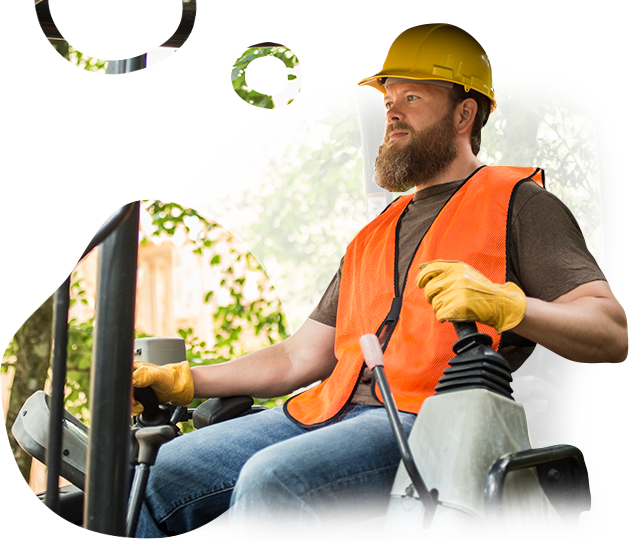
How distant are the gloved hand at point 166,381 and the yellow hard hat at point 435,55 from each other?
96 cm

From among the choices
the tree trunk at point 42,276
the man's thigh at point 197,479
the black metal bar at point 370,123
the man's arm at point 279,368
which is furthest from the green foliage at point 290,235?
the man's thigh at point 197,479

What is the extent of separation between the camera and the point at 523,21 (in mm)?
1531

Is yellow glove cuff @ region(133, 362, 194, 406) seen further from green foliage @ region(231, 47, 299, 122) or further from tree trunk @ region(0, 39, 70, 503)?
tree trunk @ region(0, 39, 70, 503)

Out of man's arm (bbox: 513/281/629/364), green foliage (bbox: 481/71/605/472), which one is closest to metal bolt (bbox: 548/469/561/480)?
man's arm (bbox: 513/281/629/364)

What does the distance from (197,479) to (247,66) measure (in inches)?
40.0

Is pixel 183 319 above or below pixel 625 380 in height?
below

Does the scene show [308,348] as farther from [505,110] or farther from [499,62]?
[505,110]

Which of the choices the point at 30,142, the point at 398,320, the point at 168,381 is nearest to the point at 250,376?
the point at 168,381

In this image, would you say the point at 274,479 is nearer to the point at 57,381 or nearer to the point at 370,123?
the point at 57,381

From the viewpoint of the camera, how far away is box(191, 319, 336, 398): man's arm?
82.1 inches

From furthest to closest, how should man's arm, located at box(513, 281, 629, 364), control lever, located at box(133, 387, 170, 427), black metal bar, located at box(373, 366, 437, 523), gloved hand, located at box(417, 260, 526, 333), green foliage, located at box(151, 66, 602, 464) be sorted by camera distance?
green foliage, located at box(151, 66, 602, 464) → control lever, located at box(133, 387, 170, 427) → man's arm, located at box(513, 281, 629, 364) → gloved hand, located at box(417, 260, 526, 333) → black metal bar, located at box(373, 366, 437, 523)

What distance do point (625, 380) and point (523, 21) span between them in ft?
3.45

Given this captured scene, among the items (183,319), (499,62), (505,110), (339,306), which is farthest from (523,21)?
(183,319)

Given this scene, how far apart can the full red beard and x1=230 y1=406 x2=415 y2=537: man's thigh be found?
2.66ft
